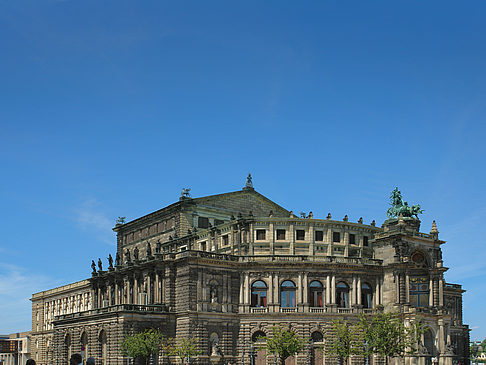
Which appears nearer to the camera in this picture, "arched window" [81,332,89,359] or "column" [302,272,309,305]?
"column" [302,272,309,305]

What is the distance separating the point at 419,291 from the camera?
87.8 meters

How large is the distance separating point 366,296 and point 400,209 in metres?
12.8

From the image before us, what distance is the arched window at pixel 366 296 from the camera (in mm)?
85688

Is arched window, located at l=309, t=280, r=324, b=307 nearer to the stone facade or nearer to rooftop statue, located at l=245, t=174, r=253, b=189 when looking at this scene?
the stone facade

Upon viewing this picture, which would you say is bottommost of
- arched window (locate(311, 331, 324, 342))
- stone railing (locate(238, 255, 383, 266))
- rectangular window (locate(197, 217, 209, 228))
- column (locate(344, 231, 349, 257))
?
arched window (locate(311, 331, 324, 342))

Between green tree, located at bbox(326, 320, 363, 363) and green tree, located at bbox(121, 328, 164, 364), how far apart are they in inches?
801

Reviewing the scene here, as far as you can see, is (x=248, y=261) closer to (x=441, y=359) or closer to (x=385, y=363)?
(x=385, y=363)

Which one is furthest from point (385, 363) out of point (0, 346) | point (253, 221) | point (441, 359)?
point (0, 346)

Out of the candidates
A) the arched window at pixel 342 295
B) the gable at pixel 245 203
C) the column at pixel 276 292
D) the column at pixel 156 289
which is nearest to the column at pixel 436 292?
the arched window at pixel 342 295

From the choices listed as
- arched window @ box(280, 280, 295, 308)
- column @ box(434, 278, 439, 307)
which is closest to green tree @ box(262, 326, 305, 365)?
arched window @ box(280, 280, 295, 308)

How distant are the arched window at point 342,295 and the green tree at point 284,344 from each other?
32.4 ft

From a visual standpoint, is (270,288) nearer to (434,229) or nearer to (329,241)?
(329,241)

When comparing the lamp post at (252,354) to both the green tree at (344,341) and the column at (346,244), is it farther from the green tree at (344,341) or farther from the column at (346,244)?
the column at (346,244)

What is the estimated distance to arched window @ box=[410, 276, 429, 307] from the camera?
8712cm
